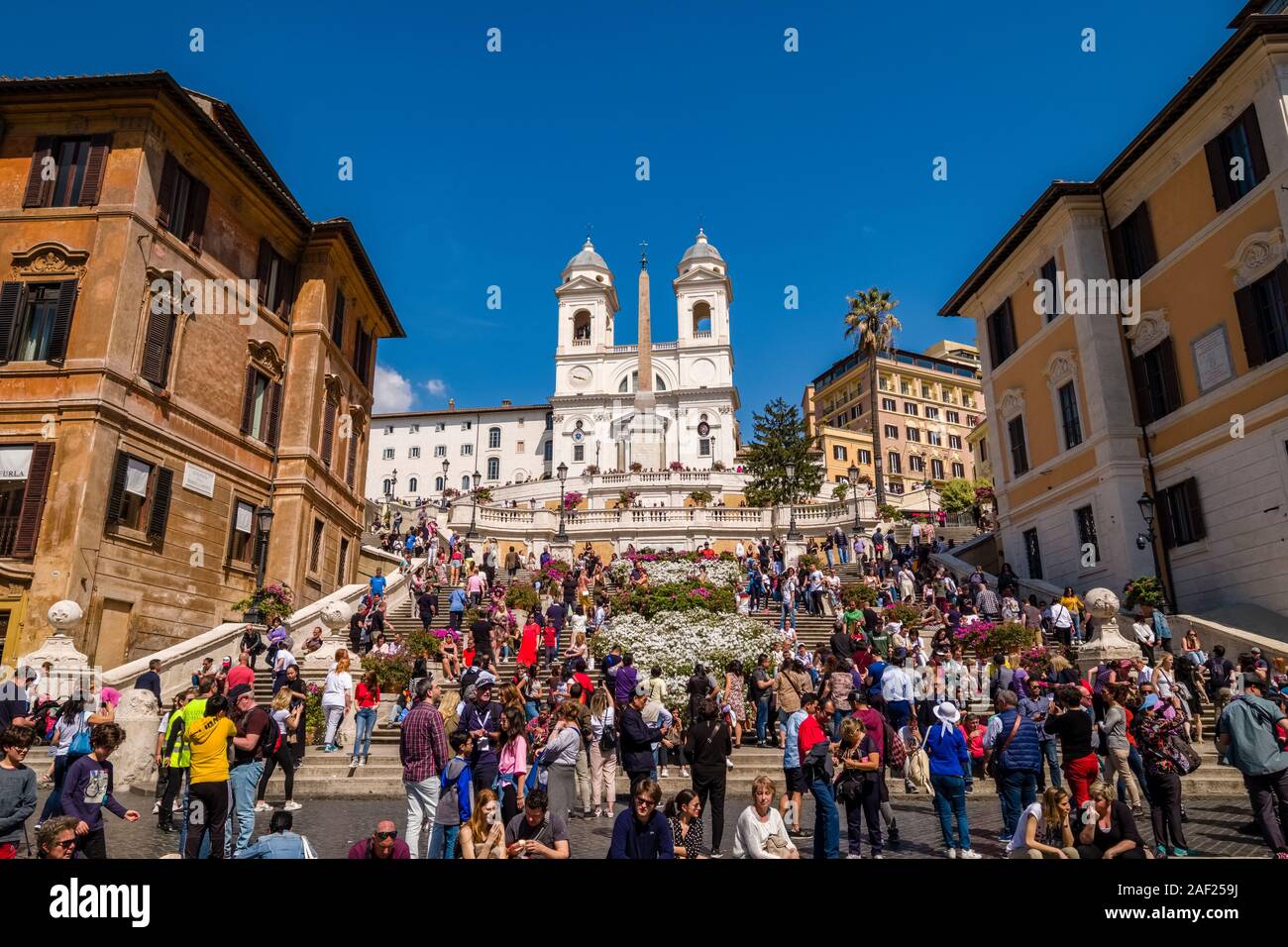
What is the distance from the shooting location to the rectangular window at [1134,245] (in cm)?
2298

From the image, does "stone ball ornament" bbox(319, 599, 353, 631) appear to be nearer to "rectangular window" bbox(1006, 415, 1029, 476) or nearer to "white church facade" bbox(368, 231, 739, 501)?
"rectangular window" bbox(1006, 415, 1029, 476)

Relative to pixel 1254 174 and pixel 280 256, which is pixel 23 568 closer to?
pixel 280 256

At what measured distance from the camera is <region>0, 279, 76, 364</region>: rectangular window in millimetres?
18688

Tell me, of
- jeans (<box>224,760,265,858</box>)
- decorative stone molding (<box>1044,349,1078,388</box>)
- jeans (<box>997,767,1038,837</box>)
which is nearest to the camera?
jeans (<box>224,760,265,858</box>)

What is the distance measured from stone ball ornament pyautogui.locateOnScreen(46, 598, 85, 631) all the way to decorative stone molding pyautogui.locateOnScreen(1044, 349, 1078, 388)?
87.6ft

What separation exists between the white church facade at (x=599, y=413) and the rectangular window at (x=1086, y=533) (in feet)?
166

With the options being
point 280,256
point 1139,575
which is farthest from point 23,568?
point 1139,575

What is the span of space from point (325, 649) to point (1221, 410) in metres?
22.6

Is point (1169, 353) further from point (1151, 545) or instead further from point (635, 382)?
point (635, 382)

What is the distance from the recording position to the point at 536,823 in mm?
6648

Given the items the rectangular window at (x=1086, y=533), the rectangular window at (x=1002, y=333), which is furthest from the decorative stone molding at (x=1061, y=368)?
the rectangular window at (x=1086, y=533)

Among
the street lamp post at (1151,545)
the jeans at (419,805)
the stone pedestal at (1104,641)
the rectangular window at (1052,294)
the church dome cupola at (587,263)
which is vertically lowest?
the jeans at (419,805)

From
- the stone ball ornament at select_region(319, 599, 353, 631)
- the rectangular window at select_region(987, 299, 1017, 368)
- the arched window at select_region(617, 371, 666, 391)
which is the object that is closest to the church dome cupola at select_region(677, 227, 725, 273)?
the arched window at select_region(617, 371, 666, 391)

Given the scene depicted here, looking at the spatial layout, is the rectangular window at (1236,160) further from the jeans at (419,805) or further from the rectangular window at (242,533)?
the rectangular window at (242,533)
